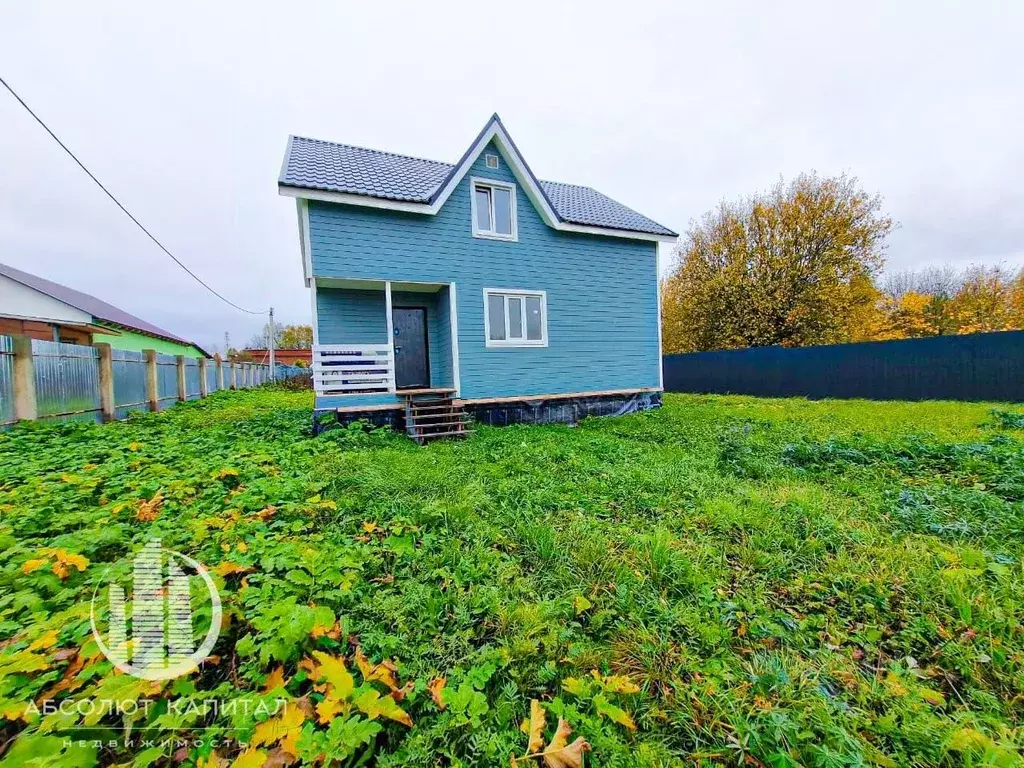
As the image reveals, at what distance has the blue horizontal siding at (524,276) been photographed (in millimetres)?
7621

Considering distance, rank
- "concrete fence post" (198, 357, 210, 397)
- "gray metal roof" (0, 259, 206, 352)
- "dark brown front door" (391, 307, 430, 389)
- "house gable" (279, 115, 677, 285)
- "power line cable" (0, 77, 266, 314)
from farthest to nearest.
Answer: "concrete fence post" (198, 357, 210, 397) < "gray metal roof" (0, 259, 206, 352) < "dark brown front door" (391, 307, 430, 389) < "house gable" (279, 115, 677, 285) < "power line cable" (0, 77, 266, 314)

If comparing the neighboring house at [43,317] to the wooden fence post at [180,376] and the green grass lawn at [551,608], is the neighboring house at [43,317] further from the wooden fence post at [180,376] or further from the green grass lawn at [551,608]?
the green grass lawn at [551,608]

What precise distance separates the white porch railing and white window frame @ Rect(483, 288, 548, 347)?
2.15 metres

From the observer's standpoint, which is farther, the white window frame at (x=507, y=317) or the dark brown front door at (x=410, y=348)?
the dark brown front door at (x=410, y=348)

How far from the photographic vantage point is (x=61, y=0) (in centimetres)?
703

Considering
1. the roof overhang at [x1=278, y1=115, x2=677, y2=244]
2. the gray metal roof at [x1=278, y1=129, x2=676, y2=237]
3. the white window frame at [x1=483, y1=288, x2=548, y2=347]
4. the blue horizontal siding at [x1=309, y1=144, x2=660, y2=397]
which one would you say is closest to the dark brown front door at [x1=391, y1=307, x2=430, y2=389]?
the blue horizontal siding at [x1=309, y1=144, x2=660, y2=397]

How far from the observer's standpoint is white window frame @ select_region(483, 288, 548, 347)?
28.4 ft

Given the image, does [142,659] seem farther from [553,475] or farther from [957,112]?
[957,112]

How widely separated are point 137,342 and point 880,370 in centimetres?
3011

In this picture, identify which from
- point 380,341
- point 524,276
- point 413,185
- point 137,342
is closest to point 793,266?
point 524,276

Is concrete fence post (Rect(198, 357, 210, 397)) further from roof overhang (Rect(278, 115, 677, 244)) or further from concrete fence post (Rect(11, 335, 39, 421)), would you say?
concrete fence post (Rect(11, 335, 39, 421))

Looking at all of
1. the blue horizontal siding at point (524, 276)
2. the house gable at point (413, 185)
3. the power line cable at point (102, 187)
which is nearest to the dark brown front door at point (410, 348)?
the blue horizontal siding at point (524, 276)

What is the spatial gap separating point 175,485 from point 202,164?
1634 cm

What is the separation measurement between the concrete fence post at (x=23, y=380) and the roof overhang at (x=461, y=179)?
4.96 meters
